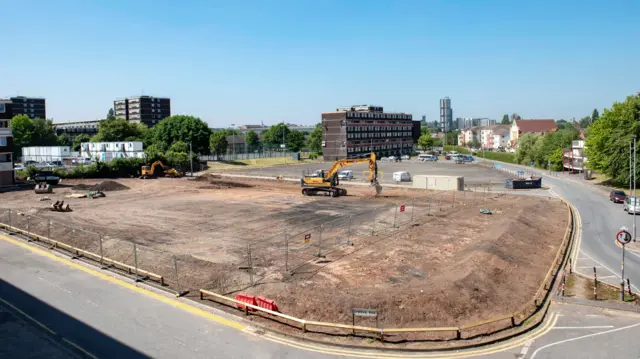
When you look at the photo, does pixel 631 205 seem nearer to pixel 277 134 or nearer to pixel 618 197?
pixel 618 197

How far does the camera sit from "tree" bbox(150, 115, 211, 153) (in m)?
115

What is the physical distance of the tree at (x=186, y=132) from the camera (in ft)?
376

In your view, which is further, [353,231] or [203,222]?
[203,222]

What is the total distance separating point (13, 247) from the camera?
31.0m

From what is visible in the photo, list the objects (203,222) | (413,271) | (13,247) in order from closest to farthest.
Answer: (413,271)
(13,247)
(203,222)

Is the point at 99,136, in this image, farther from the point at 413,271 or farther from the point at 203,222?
the point at 413,271

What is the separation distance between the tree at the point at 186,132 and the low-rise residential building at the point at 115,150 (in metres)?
11.8

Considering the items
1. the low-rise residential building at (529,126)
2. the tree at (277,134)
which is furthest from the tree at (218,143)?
the low-rise residential building at (529,126)

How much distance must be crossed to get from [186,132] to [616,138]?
A: 8667 centimetres

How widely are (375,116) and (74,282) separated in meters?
137

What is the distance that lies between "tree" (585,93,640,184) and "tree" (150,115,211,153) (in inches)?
3225

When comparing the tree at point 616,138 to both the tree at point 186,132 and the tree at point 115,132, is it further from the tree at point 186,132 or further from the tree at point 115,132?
the tree at point 115,132

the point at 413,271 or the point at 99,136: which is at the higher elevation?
the point at 99,136

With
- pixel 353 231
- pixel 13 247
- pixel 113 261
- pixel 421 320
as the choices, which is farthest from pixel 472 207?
pixel 13 247
